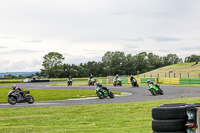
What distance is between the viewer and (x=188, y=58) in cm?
17400

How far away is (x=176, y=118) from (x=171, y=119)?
3.0 inches

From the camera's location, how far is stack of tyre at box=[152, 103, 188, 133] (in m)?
4.41

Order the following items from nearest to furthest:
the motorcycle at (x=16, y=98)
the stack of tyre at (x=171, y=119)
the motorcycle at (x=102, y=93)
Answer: the stack of tyre at (x=171, y=119), the motorcycle at (x=16, y=98), the motorcycle at (x=102, y=93)

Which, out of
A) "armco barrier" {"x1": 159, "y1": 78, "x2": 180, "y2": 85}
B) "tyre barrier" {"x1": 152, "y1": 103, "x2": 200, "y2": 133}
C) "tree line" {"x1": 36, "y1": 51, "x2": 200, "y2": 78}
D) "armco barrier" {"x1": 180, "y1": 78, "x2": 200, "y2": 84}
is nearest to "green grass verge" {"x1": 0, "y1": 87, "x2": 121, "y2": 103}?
"armco barrier" {"x1": 180, "y1": 78, "x2": 200, "y2": 84}

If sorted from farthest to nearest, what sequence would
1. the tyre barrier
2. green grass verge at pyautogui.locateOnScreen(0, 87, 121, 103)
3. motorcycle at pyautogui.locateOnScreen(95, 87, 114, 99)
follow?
1. green grass verge at pyautogui.locateOnScreen(0, 87, 121, 103)
2. motorcycle at pyautogui.locateOnScreen(95, 87, 114, 99)
3. the tyre barrier

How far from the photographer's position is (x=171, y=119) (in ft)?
14.7

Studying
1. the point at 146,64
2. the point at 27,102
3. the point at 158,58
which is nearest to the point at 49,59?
the point at 146,64

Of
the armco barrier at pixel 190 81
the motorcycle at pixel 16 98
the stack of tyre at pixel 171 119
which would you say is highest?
the armco barrier at pixel 190 81

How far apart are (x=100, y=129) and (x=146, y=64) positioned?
138 meters

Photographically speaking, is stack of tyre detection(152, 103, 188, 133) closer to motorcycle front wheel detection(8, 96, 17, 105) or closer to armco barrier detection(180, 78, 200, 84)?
motorcycle front wheel detection(8, 96, 17, 105)

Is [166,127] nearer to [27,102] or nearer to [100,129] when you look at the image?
[100,129]

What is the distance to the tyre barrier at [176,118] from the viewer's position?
422 centimetres

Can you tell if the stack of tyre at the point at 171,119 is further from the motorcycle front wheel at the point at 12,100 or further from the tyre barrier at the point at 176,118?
the motorcycle front wheel at the point at 12,100

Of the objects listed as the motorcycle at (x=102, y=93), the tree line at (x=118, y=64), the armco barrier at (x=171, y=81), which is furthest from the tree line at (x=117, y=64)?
Result: the motorcycle at (x=102, y=93)
